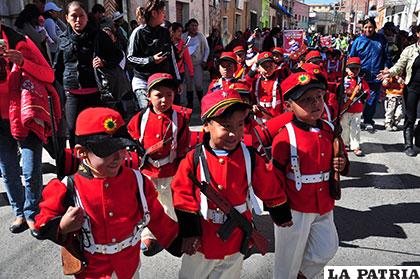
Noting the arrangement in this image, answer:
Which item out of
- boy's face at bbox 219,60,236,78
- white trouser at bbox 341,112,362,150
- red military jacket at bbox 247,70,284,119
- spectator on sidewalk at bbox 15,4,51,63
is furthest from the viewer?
white trouser at bbox 341,112,362,150

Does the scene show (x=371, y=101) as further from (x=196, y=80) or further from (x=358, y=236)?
(x=358, y=236)

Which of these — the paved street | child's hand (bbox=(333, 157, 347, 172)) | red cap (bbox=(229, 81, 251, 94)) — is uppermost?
red cap (bbox=(229, 81, 251, 94))

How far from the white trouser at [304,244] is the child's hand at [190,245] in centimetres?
70

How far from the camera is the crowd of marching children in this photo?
6.72 ft

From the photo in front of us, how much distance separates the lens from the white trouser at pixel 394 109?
759 cm

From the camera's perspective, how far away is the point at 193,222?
228cm

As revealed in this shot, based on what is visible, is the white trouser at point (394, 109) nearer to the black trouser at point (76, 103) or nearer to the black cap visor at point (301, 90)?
the black cap visor at point (301, 90)

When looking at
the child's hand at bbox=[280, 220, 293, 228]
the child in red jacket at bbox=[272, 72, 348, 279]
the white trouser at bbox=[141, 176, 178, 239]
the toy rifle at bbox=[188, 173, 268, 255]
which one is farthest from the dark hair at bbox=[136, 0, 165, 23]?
the child's hand at bbox=[280, 220, 293, 228]

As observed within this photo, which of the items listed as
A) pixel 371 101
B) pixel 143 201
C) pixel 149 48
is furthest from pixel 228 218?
pixel 371 101

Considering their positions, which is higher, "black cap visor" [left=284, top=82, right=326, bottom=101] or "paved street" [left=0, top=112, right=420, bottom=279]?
"black cap visor" [left=284, top=82, right=326, bottom=101]

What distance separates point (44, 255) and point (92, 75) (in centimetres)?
192

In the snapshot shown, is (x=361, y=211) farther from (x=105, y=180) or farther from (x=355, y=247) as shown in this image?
(x=105, y=180)

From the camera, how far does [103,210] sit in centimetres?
204

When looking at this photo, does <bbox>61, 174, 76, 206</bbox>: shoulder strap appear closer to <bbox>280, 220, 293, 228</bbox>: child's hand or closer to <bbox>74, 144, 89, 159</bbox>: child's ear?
<bbox>74, 144, 89, 159</bbox>: child's ear
